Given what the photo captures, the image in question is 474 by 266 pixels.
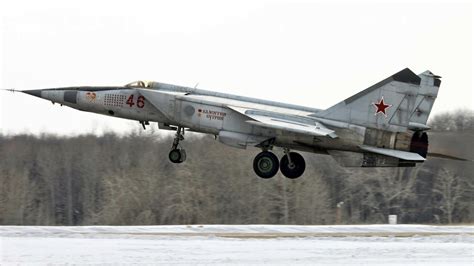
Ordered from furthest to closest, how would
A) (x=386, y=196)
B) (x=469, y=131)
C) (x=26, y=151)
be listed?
(x=26, y=151) < (x=386, y=196) < (x=469, y=131)

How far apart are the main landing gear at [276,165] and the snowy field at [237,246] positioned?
6.88 ft

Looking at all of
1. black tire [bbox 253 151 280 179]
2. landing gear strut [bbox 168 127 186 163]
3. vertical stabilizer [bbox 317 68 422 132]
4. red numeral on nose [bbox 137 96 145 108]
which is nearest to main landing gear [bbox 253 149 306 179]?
black tire [bbox 253 151 280 179]

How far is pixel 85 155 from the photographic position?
64.9 meters

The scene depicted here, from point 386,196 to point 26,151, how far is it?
26.5m

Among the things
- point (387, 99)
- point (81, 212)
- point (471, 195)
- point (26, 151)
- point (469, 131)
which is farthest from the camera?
point (26, 151)

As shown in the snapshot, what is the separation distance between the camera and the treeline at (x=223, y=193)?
54.5 metres

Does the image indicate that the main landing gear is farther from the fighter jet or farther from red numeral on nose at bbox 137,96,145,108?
red numeral on nose at bbox 137,96,145,108

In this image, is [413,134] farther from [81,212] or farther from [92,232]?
[81,212]

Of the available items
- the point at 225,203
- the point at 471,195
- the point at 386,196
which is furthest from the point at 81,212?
the point at 471,195

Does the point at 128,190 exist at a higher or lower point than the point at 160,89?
lower

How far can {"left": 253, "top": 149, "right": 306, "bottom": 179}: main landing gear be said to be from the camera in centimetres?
2444

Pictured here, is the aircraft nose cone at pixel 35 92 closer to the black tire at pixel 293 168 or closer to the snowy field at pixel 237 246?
the snowy field at pixel 237 246

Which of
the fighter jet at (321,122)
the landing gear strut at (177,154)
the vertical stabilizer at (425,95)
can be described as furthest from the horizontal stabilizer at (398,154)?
the landing gear strut at (177,154)

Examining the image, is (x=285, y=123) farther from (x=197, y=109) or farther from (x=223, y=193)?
(x=223, y=193)
